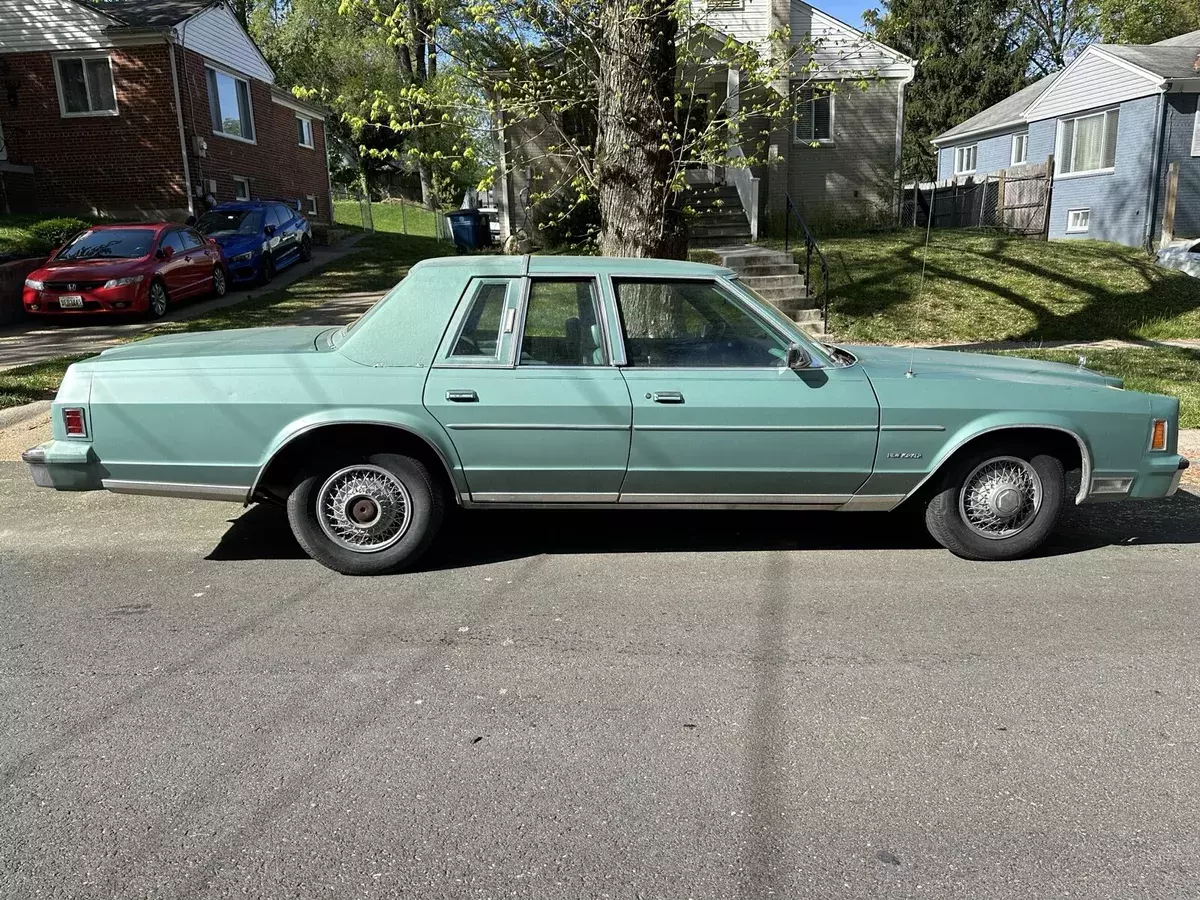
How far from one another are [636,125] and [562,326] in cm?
390

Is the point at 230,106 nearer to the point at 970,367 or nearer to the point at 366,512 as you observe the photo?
the point at 366,512

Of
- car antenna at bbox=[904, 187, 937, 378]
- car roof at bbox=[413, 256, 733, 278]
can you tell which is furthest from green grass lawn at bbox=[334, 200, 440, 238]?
car roof at bbox=[413, 256, 733, 278]

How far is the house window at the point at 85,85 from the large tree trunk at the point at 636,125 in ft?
58.9

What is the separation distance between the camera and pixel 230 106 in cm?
2436

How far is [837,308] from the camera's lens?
1396 centimetres

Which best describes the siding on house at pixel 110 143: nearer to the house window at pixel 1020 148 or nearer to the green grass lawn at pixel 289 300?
the green grass lawn at pixel 289 300

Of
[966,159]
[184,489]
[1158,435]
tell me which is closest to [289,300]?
[184,489]

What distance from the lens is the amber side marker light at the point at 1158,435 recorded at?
16.4 feet

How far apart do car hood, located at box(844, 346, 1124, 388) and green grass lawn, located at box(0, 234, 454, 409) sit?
8311 millimetres

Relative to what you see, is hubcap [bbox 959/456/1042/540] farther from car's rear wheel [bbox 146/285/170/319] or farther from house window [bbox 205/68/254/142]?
house window [bbox 205/68/254/142]

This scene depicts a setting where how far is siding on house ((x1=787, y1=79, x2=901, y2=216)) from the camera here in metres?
23.4

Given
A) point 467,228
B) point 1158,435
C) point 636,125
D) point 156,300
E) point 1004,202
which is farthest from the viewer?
point 1004,202

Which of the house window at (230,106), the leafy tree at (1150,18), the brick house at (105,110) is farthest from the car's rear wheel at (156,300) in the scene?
the leafy tree at (1150,18)

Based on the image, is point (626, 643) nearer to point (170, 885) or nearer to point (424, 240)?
point (170, 885)
